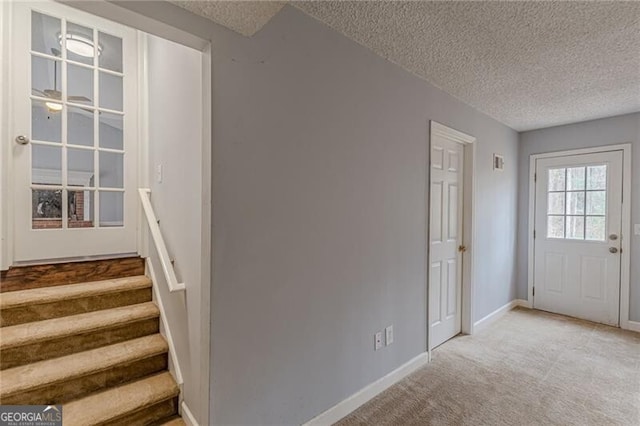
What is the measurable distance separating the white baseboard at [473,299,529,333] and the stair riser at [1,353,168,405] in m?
3.07

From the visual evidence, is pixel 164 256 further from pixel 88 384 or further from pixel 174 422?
pixel 174 422

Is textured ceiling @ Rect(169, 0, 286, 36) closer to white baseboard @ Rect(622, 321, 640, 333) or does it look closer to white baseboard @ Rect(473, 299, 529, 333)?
white baseboard @ Rect(473, 299, 529, 333)

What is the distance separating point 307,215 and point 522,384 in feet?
7.05

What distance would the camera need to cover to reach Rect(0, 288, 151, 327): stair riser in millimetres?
1882

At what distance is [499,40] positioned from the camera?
77.9 inches

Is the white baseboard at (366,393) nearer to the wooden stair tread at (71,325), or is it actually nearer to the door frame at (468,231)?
the door frame at (468,231)

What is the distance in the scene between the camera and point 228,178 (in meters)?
1.48

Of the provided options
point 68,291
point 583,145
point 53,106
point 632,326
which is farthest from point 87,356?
point 583,145

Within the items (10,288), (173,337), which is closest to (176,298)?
(173,337)

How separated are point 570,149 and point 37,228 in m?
5.49

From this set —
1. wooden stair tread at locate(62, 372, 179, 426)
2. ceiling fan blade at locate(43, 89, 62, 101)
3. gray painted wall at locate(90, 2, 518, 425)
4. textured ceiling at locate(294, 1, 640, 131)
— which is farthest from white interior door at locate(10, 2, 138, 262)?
textured ceiling at locate(294, 1, 640, 131)

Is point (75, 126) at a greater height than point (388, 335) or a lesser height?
greater

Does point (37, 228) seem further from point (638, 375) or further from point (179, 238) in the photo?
point (638, 375)

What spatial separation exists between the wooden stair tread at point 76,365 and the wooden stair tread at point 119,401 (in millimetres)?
138
